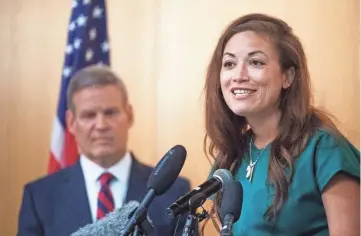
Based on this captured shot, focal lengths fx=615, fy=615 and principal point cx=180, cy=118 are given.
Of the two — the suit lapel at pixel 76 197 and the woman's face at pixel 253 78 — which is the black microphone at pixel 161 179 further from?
the suit lapel at pixel 76 197

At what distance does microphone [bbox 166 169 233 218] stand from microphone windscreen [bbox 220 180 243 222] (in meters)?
0.02

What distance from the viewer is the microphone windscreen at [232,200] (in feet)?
3.74

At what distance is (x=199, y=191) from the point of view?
1.20m

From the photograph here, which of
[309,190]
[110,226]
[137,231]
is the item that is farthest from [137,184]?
[137,231]

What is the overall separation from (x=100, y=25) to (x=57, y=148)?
0.48 meters

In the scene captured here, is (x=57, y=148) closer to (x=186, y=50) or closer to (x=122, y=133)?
(x=122, y=133)

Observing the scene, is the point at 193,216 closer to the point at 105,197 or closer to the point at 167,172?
the point at 167,172

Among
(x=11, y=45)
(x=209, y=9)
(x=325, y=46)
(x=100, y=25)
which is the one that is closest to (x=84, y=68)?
(x=100, y=25)

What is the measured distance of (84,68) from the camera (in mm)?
2230

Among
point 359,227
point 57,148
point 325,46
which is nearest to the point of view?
point 359,227

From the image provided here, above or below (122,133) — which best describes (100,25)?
above

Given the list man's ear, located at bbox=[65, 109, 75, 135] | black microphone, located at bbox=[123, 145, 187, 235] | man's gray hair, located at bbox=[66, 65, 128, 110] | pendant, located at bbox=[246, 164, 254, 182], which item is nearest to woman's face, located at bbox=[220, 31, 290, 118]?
pendant, located at bbox=[246, 164, 254, 182]

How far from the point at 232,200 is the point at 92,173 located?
109cm

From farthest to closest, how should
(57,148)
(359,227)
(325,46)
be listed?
(57,148), (325,46), (359,227)
